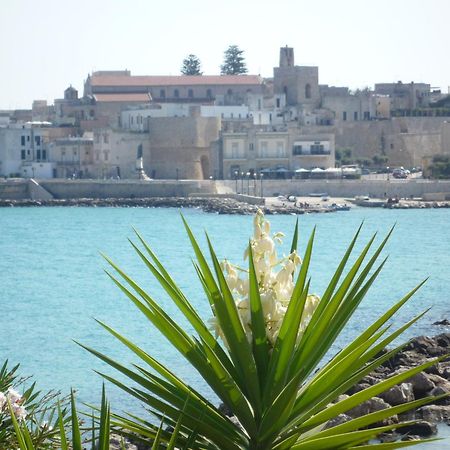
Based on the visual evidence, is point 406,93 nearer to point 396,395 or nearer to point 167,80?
point 167,80

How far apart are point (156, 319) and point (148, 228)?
56.8m

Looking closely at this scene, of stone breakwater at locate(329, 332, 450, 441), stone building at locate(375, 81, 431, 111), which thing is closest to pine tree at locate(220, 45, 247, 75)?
stone building at locate(375, 81, 431, 111)

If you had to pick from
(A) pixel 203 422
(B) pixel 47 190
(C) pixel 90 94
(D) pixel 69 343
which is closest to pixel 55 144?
(B) pixel 47 190

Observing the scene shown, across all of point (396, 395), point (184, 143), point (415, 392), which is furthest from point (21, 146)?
point (396, 395)

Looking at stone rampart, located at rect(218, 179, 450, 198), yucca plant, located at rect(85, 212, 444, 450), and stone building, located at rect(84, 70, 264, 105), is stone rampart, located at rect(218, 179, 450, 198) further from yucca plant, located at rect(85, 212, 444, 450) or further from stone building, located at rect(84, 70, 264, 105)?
yucca plant, located at rect(85, 212, 444, 450)

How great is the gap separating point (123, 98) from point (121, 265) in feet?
123

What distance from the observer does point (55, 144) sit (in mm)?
75938

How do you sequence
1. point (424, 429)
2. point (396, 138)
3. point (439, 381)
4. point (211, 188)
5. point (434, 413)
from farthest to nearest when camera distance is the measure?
point (396, 138), point (211, 188), point (439, 381), point (434, 413), point (424, 429)

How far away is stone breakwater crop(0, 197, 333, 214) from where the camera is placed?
208ft

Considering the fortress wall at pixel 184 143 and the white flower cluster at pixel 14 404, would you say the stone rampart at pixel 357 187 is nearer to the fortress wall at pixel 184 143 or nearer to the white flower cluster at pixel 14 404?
the fortress wall at pixel 184 143

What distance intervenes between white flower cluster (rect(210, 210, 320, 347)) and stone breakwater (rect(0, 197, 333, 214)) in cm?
5549

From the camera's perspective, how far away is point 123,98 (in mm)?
82438

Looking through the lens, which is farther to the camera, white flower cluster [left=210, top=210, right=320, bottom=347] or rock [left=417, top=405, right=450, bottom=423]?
rock [left=417, top=405, right=450, bottom=423]

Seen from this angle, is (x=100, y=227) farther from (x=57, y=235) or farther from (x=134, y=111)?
(x=134, y=111)
